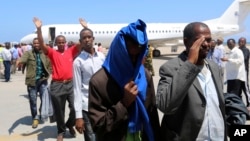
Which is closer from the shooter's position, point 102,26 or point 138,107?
point 138,107

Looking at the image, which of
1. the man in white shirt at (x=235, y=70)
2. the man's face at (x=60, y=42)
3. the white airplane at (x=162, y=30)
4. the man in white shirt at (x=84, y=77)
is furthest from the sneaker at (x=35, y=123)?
the white airplane at (x=162, y=30)

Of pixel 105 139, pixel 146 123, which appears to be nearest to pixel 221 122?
pixel 146 123

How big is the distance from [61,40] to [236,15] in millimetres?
39272

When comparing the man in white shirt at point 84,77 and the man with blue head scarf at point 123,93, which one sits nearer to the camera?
the man with blue head scarf at point 123,93

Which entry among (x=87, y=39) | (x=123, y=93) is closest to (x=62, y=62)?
(x=87, y=39)

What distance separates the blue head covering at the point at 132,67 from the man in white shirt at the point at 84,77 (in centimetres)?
184

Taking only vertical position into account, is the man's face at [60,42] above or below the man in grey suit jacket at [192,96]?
above

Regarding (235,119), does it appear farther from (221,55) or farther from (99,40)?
(99,40)

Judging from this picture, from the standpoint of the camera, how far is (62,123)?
600 centimetres

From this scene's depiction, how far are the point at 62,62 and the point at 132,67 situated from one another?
391 centimetres

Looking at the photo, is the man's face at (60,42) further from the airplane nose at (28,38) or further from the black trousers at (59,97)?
the airplane nose at (28,38)

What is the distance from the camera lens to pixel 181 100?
220 centimetres

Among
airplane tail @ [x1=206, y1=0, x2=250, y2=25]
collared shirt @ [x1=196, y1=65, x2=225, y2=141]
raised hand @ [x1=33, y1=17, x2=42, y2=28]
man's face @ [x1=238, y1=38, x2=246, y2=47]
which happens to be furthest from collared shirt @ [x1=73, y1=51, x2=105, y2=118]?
airplane tail @ [x1=206, y1=0, x2=250, y2=25]

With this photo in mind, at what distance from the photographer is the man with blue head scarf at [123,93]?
87.7 inches
